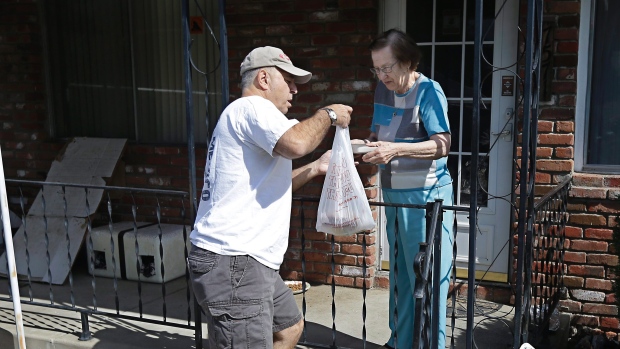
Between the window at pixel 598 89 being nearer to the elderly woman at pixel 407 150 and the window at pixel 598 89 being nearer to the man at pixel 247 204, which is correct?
the elderly woman at pixel 407 150

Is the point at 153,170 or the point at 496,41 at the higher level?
the point at 496,41

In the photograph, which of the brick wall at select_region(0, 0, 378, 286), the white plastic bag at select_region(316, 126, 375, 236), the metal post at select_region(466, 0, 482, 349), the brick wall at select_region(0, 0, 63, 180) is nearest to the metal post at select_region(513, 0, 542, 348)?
the metal post at select_region(466, 0, 482, 349)

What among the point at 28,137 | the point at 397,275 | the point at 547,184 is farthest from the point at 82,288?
the point at 547,184

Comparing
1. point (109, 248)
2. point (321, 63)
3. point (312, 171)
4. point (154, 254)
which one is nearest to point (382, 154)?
point (312, 171)

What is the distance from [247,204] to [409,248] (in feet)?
3.22

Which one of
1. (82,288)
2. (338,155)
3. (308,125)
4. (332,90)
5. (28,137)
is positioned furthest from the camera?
(28,137)

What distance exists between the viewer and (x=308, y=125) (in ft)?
8.92

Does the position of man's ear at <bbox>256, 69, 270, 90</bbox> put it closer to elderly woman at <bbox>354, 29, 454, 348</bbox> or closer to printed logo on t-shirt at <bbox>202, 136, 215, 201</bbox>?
printed logo on t-shirt at <bbox>202, 136, 215, 201</bbox>

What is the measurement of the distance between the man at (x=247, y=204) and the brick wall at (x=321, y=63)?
2.09 m

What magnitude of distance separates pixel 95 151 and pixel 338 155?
3.63 meters

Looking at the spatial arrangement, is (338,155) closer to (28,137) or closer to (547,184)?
(547,184)

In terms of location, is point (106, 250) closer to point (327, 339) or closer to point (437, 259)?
point (327, 339)

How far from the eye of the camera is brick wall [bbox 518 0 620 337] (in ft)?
14.1

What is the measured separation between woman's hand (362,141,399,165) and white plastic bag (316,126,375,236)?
3.6 inches
